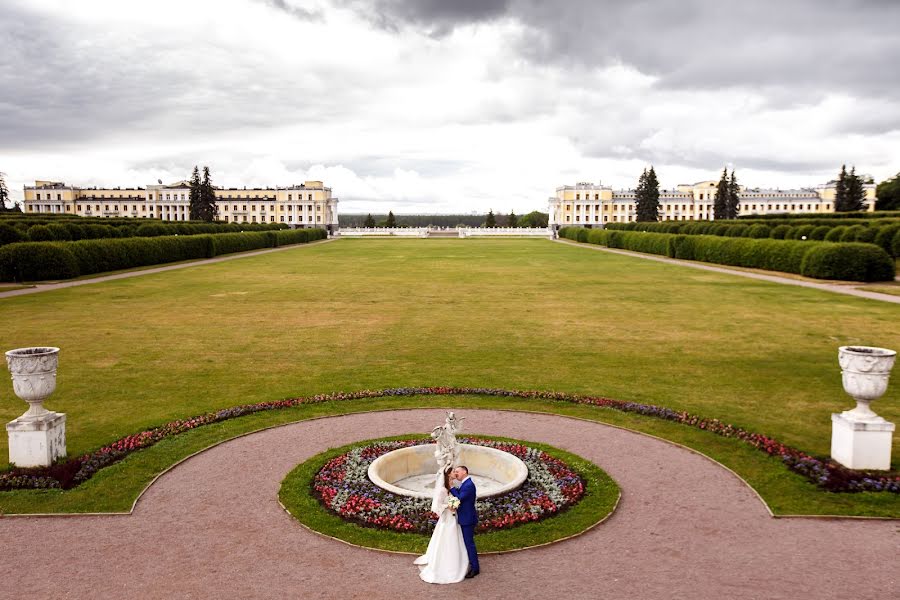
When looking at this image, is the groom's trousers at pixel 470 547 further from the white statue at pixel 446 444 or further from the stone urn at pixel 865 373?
the stone urn at pixel 865 373

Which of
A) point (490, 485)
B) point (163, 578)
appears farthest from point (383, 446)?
point (163, 578)

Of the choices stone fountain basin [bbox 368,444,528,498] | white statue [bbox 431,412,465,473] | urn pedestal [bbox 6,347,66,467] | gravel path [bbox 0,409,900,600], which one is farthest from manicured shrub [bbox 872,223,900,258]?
urn pedestal [bbox 6,347,66,467]

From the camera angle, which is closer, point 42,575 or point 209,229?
point 42,575

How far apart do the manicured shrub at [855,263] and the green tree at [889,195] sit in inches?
2359

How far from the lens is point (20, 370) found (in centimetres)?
865

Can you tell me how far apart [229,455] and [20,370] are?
9.12 feet

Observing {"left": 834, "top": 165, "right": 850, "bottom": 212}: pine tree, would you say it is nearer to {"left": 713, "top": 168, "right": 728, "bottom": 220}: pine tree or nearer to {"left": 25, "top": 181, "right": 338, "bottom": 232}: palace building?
{"left": 713, "top": 168, "right": 728, "bottom": 220}: pine tree

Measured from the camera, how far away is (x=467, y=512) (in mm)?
6410

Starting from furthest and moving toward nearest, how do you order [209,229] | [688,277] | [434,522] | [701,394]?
1. [209,229]
2. [688,277]
3. [701,394]
4. [434,522]

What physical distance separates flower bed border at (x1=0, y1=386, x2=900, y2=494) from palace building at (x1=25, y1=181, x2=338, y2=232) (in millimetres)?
158546

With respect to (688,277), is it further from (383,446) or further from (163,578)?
(163,578)

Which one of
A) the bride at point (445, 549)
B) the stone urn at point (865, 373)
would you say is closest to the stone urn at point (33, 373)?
the bride at point (445, 549)

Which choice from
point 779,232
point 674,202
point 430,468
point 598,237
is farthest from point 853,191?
point 430,468

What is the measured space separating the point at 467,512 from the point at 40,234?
4010cm
